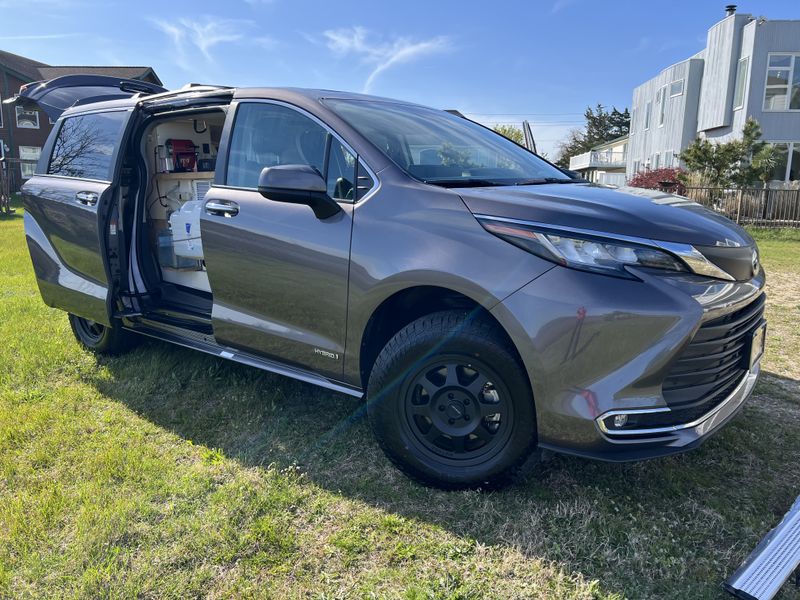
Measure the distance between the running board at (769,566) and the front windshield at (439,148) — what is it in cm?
185

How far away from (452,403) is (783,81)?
23.8 meters

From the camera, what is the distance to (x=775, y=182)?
763 inches

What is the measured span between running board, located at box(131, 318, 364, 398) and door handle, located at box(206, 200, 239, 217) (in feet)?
2.56

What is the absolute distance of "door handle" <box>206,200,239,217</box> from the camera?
313 centimetres

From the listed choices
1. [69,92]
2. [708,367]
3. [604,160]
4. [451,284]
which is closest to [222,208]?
[451,284]

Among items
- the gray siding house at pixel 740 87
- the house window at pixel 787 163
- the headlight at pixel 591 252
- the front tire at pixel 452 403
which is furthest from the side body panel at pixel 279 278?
the gray siding house at pixel 740 87

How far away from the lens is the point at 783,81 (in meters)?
20.5

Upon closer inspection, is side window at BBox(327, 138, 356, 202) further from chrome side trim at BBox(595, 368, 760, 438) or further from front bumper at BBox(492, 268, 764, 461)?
chrome side trim at BBox(595, 368, 760, 438)

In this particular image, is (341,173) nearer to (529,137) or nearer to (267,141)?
(267,141)

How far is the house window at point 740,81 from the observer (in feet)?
69.4

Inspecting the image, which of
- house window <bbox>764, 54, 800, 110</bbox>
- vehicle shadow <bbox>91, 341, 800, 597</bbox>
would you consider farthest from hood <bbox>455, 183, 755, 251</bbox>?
house window <bbox>764, 54, 800, 110</bbox>

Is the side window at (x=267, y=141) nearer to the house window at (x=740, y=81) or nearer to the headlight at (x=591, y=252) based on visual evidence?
the headlight at (x=591, y=252)

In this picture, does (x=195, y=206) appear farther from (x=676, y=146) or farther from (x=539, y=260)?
(x=676, y=146)

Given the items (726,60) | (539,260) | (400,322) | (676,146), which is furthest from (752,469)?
(676,146)
